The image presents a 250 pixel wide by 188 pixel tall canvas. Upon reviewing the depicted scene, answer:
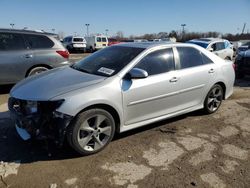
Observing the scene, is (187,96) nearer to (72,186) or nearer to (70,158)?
(70,158)

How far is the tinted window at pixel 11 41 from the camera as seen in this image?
25.5ft

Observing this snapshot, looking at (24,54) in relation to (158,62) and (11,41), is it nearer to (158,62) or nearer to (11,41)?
(11,41)

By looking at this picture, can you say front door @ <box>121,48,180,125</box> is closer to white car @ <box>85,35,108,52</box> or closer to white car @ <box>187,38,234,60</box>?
white car @ <box>187,38,234,60</box>

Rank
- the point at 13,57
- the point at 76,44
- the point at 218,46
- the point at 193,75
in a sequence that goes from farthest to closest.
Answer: the point at 76,44 → the point at 218,46 → the point at 13,57 → the point at 193,75

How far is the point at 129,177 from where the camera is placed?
361cm

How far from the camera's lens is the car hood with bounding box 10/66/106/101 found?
398cm

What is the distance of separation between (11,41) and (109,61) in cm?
410

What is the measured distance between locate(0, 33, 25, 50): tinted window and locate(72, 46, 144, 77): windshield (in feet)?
10.8

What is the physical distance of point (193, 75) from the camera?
5.41 meters

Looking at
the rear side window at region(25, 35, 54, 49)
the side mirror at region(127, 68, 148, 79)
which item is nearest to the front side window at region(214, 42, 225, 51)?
the rear side window at region(25, 35, 54, 49)

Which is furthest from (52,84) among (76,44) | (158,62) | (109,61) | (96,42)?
(96,42)

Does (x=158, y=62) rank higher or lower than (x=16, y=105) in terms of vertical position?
higher

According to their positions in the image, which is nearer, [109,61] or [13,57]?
[109,61]

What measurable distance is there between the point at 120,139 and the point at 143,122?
47 centimetres
